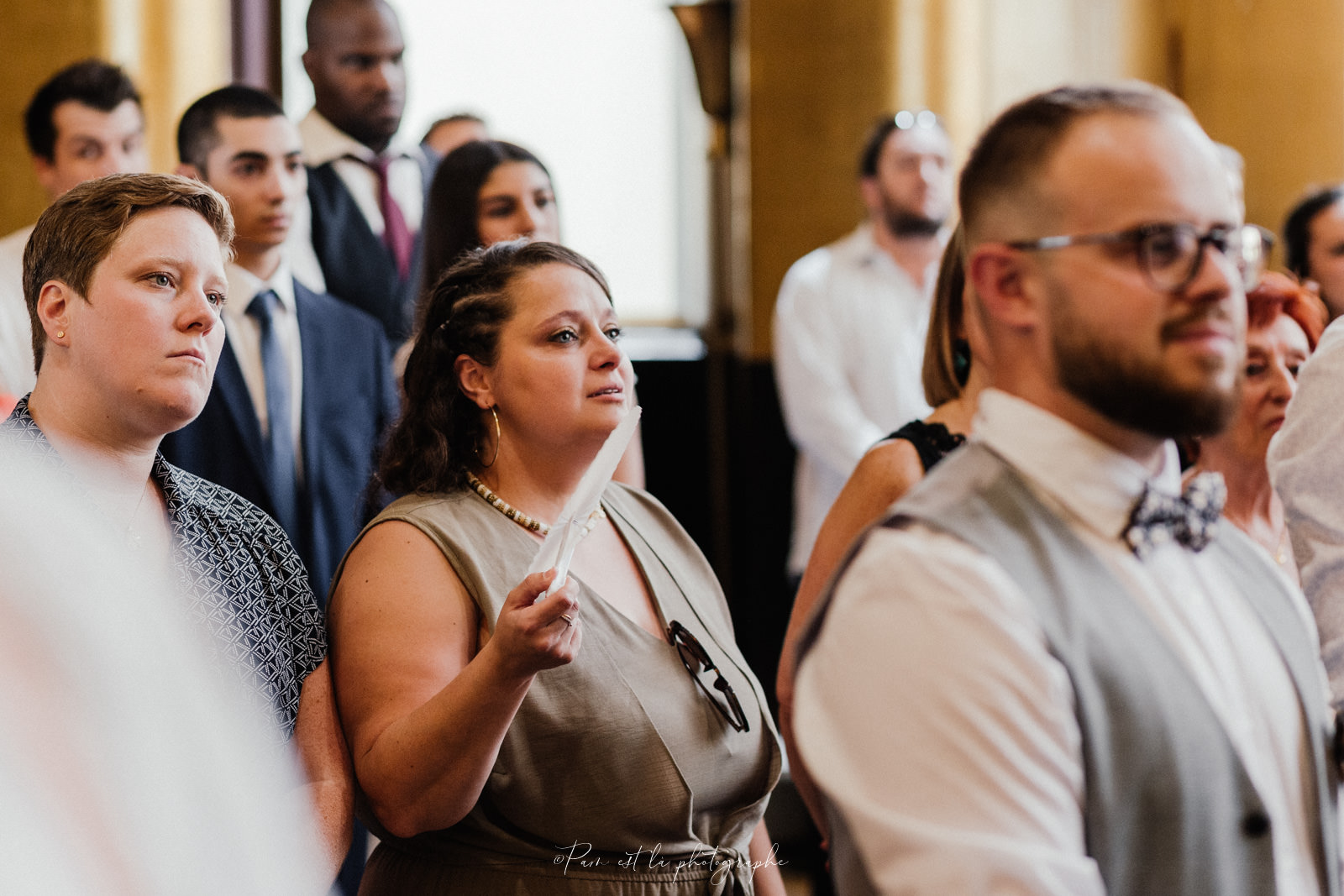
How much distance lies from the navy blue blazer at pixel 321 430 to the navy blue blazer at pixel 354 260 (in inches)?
21.9

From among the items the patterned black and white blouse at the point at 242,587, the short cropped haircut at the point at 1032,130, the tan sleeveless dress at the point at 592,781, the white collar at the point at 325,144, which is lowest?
the tan sleeveless dress at the point at 592,781

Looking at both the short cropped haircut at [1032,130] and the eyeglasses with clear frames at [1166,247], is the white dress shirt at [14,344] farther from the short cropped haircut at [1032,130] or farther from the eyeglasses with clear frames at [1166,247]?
the eyeglasses with clear frames at [1166,247]

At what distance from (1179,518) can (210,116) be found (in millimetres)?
2575

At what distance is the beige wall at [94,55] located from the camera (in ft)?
13.9

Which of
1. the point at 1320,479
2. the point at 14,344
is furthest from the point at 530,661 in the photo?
the point at 14,344

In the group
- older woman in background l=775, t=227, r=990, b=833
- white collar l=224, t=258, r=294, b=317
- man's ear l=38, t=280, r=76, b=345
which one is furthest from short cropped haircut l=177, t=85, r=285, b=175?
older woman in background l=775, t=227, r=990, b=833

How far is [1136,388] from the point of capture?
1.19 metres

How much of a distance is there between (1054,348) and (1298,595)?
15.7 inches

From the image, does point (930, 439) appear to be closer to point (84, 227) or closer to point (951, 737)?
point (951, 737)

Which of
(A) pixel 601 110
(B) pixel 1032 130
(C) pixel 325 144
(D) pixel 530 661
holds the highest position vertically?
(A) pixel 601 110

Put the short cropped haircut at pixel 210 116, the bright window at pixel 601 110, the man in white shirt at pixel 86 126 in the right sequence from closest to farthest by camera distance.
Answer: the short cropped haircut at pixel 210 116
the man in white shirt at pixel 86 126
the bright window at pixel 601 110

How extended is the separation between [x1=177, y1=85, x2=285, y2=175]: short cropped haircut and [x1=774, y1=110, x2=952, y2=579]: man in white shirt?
83.9 inches

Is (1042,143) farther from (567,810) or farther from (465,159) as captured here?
(465,159)

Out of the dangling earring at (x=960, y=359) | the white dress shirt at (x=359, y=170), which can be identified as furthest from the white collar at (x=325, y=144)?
the dangling earring at (x=960, y=359)
